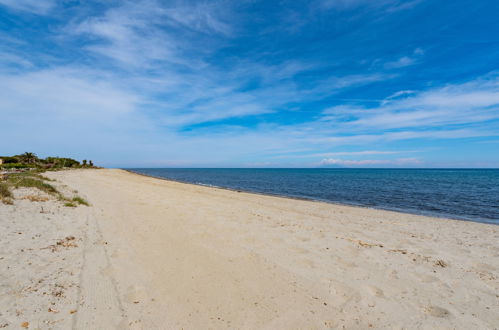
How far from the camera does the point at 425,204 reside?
2294 centimetres

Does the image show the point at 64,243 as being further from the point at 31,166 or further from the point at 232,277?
the point at 31,166

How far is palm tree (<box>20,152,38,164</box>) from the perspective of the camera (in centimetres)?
5283

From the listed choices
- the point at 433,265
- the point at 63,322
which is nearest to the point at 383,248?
the point at 433,265

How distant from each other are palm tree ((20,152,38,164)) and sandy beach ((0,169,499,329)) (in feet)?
191

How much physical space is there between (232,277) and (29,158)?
228 ft

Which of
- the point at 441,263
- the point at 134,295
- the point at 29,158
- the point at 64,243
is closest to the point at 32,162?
the point at 29,158

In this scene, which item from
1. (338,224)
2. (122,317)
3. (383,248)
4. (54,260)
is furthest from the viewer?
(338,224)

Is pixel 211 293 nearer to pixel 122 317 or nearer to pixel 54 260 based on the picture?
pixel 122 317

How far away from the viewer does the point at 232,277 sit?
561 cm

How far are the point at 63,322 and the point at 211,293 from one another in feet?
7.91

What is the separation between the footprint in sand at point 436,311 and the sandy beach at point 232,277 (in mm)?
22

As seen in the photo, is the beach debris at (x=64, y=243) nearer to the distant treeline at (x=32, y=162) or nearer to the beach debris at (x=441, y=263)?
the beach debris at (x=441, y=263)

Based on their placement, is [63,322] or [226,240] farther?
[226,240]

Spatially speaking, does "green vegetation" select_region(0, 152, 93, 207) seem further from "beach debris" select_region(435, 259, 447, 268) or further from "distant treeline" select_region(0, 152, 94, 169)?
"beach debris" select_region(435, 259, 447, 268)
